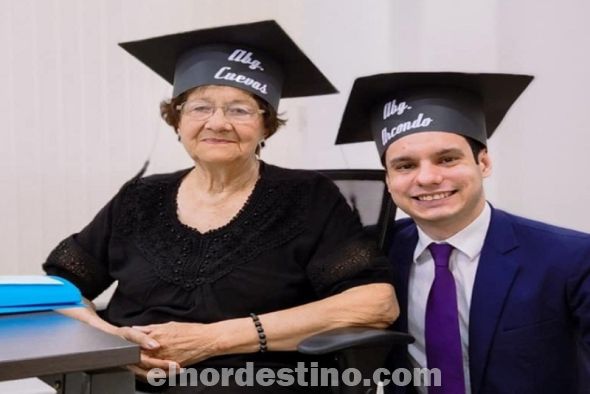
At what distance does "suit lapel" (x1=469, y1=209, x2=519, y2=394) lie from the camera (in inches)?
54.1

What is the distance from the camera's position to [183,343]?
142 cm

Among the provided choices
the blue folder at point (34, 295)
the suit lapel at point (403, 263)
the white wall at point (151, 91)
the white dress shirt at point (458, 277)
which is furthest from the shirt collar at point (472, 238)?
the blue folder at point (34, 295)

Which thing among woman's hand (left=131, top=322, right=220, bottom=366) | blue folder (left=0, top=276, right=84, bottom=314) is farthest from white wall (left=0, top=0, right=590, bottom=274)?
blue folder (left=0, top=276, right=84, bottom=314)

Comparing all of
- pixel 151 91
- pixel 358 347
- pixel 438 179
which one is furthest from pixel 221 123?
pixel 151 91

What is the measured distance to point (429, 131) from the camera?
141cm

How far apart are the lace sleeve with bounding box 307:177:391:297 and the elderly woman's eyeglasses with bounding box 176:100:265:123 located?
0.90 ft

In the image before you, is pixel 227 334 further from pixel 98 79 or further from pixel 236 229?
pixel 98 79

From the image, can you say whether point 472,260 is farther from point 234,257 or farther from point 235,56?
point 235,56

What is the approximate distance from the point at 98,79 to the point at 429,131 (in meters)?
1.40

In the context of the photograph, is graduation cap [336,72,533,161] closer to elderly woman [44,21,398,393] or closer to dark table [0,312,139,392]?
elderly woman [44,21,398,393]

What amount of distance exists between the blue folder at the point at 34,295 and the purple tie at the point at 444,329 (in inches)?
29.6

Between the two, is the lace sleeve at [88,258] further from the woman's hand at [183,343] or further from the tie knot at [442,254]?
the tie knot at [442,254]

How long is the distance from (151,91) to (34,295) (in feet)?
4.79

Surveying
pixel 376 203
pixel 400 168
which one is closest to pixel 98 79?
pixel 376 203
